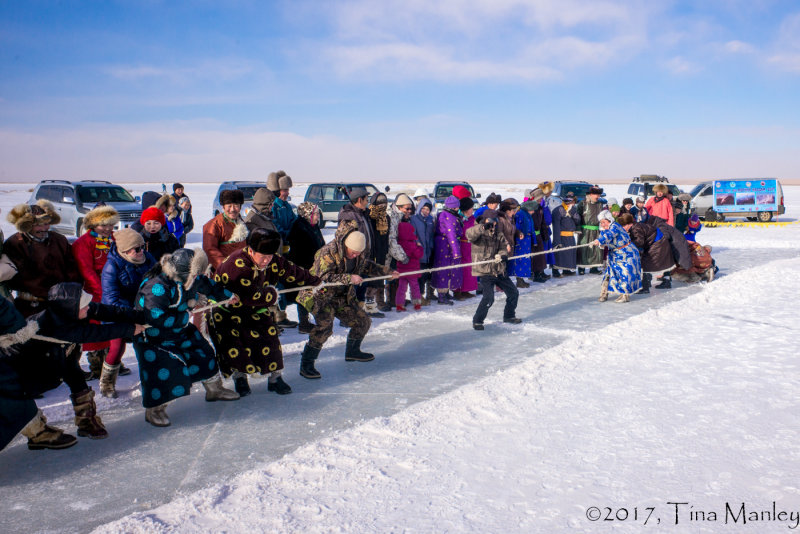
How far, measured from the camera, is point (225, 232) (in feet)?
20.1

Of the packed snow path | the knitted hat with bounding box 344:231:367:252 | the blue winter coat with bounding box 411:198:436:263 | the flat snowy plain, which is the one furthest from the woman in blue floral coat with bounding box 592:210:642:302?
the knitted hat with bounding box 344:231:367:252

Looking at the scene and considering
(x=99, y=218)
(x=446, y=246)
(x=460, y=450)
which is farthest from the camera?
(x=446, y=246)

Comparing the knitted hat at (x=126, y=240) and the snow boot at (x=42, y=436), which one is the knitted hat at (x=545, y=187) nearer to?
the knitted hat at (x=126, y=240)

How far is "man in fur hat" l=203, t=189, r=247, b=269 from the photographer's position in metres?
6.02

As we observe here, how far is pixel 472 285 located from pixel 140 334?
5674 millimetres

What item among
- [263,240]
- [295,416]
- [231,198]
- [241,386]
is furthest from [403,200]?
[295,416]

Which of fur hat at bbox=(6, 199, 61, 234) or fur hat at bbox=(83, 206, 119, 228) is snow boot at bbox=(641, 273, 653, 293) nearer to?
fur hat at bbox=(83, 206, 119, 228)

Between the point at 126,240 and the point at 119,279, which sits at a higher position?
the point at 126,240

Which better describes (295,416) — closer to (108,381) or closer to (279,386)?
(279,386)

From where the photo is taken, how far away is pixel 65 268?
4867mm

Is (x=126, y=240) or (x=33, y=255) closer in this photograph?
(x=126, y=240)

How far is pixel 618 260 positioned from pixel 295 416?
6.25 m

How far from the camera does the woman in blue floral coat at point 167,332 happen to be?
13.3 ft

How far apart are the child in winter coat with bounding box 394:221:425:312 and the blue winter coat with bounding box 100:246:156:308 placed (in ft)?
13.1
